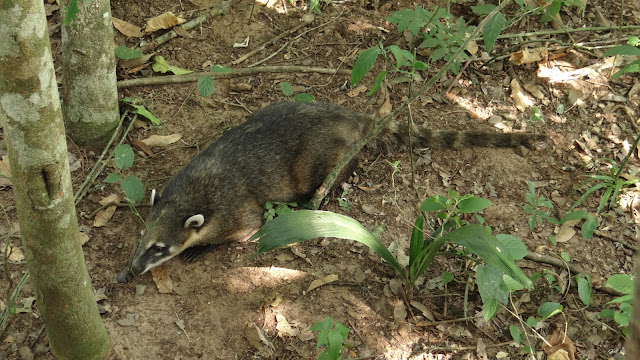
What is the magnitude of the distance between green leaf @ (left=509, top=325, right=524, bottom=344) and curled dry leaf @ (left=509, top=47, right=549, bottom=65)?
3.14 metres

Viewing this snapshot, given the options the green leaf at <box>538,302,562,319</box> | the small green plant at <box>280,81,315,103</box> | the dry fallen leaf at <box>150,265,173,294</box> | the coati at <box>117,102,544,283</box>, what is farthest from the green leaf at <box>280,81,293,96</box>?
the green leaf at <box>538,302,562,319</box>

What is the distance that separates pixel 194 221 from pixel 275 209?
2.52 feet

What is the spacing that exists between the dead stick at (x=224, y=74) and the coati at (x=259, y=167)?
2.10ft

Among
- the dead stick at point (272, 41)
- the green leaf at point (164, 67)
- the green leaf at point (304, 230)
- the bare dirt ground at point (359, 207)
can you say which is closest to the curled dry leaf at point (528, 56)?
the bare dirt ground at point (359, 207)

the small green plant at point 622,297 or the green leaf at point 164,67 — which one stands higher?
the green leaf at point 164,67

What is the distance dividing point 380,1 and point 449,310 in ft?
12.3

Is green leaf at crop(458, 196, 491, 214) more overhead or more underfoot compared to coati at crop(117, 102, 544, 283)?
more overhead

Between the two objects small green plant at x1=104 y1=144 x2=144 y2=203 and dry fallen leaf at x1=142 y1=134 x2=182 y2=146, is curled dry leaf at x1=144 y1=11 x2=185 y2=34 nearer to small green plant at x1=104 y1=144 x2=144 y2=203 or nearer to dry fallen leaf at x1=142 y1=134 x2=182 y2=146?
dry fallen leaf at x1=142 y1=134 x2=182 y2=146

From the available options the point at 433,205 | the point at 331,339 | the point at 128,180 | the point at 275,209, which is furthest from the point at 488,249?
the point at 128,180

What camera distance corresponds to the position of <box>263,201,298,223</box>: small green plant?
5.11 metres

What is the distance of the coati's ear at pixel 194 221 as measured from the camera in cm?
486

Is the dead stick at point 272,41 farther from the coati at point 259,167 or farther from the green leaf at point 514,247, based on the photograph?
the green leaf at point 514,247

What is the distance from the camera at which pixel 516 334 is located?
163 inches

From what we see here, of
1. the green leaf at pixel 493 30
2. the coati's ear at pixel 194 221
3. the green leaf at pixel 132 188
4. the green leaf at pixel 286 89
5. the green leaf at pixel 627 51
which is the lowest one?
the coati's ear at pixel 194 221
